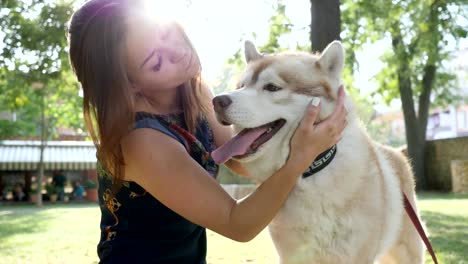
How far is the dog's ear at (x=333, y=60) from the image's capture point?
8.63 feet

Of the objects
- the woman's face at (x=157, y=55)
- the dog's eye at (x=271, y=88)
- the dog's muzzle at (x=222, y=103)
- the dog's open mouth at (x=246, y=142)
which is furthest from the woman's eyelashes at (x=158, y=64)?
the dog's eye at (x=271, y=88)

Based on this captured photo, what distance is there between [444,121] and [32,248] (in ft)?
188

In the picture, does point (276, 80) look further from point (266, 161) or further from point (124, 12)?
point (124, 12)

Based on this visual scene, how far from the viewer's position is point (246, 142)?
8.07ft

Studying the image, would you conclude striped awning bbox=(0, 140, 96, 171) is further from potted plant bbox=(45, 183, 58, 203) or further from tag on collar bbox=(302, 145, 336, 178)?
tag on collar bbox=(302, 145, 336, 178)

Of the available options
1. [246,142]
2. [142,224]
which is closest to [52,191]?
[142,224]

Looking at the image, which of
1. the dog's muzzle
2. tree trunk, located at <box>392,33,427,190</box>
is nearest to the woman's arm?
the dog's muzzle

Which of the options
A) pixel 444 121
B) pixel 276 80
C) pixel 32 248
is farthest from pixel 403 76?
pixel 444 121

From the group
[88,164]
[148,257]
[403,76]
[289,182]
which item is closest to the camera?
[289,182]

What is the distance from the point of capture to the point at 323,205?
8.13 ft

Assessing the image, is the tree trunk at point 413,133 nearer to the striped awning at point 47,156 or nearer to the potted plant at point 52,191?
the striped awning at point 47,156

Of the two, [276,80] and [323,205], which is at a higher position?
[276,80]

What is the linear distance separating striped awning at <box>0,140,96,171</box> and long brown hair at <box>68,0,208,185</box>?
26.8 meters

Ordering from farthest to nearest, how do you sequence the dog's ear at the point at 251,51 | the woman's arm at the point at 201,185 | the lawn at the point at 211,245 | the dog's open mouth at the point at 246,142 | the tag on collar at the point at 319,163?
the lawn at the point at 211,245
the dog's ear at the point at 251,51
the tag on collar at the point at 319,163
the dog's open mouth at the point at 246,142
the woman's arm at the point at 201,185
